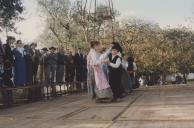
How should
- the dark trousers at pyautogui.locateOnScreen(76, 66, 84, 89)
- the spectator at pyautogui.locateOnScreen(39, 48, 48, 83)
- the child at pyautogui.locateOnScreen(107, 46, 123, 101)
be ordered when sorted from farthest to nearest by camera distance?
the dark trousers at pyautogui.locateOnScreen(76, 66, 84, 89)
the spectator at pyautogui.locateOnScreen(39, 48, 48, 83)
the child at pyautogui.locateOnScreen(107, 46, 123, 101)

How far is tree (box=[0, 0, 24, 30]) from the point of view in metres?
31.2

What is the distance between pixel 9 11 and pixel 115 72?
54.2ft

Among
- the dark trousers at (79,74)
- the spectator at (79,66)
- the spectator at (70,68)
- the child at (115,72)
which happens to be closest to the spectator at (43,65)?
the spectator at (70,68)

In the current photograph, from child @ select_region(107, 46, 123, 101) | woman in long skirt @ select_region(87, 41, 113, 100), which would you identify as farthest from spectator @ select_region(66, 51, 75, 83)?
woman in long skirt @ select_region(87, 41, 113, 100)

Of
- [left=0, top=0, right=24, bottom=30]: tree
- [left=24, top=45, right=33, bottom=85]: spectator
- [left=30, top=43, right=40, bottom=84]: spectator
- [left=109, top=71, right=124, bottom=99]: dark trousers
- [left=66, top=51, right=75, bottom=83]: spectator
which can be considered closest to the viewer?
[left=109, top=71, right=124, bottom=99]: dark trousers

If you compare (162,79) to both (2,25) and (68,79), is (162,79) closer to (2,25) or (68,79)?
(2,25)

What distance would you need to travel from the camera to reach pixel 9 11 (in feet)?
105

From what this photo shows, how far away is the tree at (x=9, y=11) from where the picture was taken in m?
31.2

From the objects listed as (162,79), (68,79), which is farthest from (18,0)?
(162,79)

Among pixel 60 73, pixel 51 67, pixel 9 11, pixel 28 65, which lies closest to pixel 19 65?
pixel 28 65

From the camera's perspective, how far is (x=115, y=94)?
16.5 m

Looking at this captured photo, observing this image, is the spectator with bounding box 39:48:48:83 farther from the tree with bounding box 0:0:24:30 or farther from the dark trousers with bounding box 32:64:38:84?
the tree with bounding box 0:0:24:30

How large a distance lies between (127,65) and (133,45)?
165 ft

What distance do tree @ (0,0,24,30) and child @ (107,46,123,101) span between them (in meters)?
15.4
